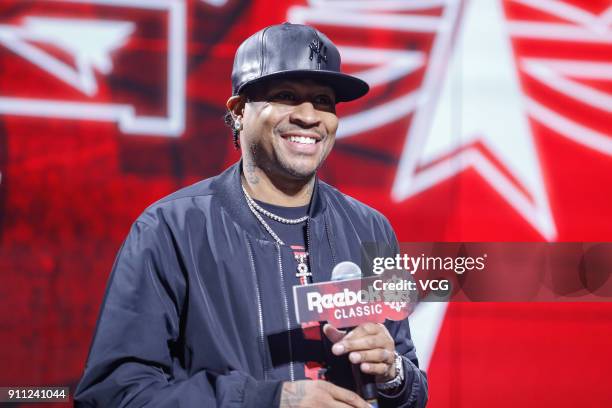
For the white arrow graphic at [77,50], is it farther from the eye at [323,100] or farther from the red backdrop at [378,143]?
the eye at [323,100]

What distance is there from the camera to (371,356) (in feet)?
3.33

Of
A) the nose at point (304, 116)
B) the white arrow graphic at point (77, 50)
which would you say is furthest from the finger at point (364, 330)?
the white arrow graphic at point (77, 50)

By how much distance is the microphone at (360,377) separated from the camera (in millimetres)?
1022

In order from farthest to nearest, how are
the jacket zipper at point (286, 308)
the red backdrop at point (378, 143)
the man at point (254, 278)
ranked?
the red backdrop at point (378, 143), the jacket zipper at point (286, 308), the man at point (254, 278)

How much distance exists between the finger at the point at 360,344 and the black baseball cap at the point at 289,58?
544 mm

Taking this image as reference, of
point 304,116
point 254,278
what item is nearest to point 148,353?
point 254,278

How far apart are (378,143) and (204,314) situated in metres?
1.09

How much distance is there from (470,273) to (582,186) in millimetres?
491

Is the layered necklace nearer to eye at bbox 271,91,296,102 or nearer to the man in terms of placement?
the man

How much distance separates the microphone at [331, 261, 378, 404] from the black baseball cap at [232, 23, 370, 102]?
427mm

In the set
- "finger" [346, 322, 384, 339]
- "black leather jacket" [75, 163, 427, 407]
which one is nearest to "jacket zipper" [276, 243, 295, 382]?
"black leather jacket" [75, 163, 427, 407]

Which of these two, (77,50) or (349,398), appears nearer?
(349,398)

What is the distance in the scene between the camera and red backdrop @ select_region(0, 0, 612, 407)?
1.98 metres

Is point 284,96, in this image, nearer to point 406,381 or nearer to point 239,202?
point 239,202
